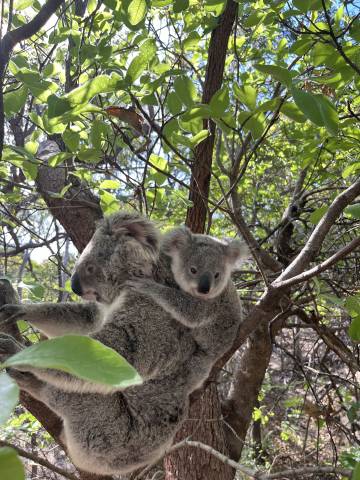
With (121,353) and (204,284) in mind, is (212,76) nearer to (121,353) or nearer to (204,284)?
(204,284)

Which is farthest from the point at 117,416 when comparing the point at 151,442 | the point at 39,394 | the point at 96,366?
the point at 96,366

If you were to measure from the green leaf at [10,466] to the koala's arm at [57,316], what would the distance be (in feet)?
5.26

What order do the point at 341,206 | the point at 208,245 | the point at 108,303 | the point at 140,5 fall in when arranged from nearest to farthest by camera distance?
the point at 140,5 < the point at 341,206 < the point at 108,303 < the point at 208,245

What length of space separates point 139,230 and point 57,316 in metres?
0.66

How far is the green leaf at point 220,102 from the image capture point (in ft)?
5.32

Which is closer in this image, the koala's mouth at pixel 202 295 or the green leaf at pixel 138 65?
the green leaf at pixel 138 65

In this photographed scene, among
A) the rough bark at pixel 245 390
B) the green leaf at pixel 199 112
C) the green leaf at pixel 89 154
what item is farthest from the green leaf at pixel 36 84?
the rough bark at pixel 245 390

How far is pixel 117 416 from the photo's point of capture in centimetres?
222

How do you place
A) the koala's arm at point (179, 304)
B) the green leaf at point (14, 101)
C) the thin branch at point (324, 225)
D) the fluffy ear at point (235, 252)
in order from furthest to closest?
the fluffy ear at point (235, 252) < the koala's arm at point (179, 304) < the thin branch at point (324, 225) < the green leaf at point (14, 101)

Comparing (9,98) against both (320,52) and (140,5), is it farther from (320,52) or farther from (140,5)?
(320,52)

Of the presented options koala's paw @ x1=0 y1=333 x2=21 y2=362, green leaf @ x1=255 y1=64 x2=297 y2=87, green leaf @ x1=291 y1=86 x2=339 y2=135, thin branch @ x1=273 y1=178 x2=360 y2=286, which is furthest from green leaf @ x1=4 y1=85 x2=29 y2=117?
thin branch @ x1=273 y1=178 x2=360 y2=286

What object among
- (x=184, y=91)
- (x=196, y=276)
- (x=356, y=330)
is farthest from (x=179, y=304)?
(x=184, y=91)

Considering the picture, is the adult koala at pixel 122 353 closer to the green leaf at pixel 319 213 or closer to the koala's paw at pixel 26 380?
the koala's paw at pixel 26 380

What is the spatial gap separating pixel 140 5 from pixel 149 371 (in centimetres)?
167
